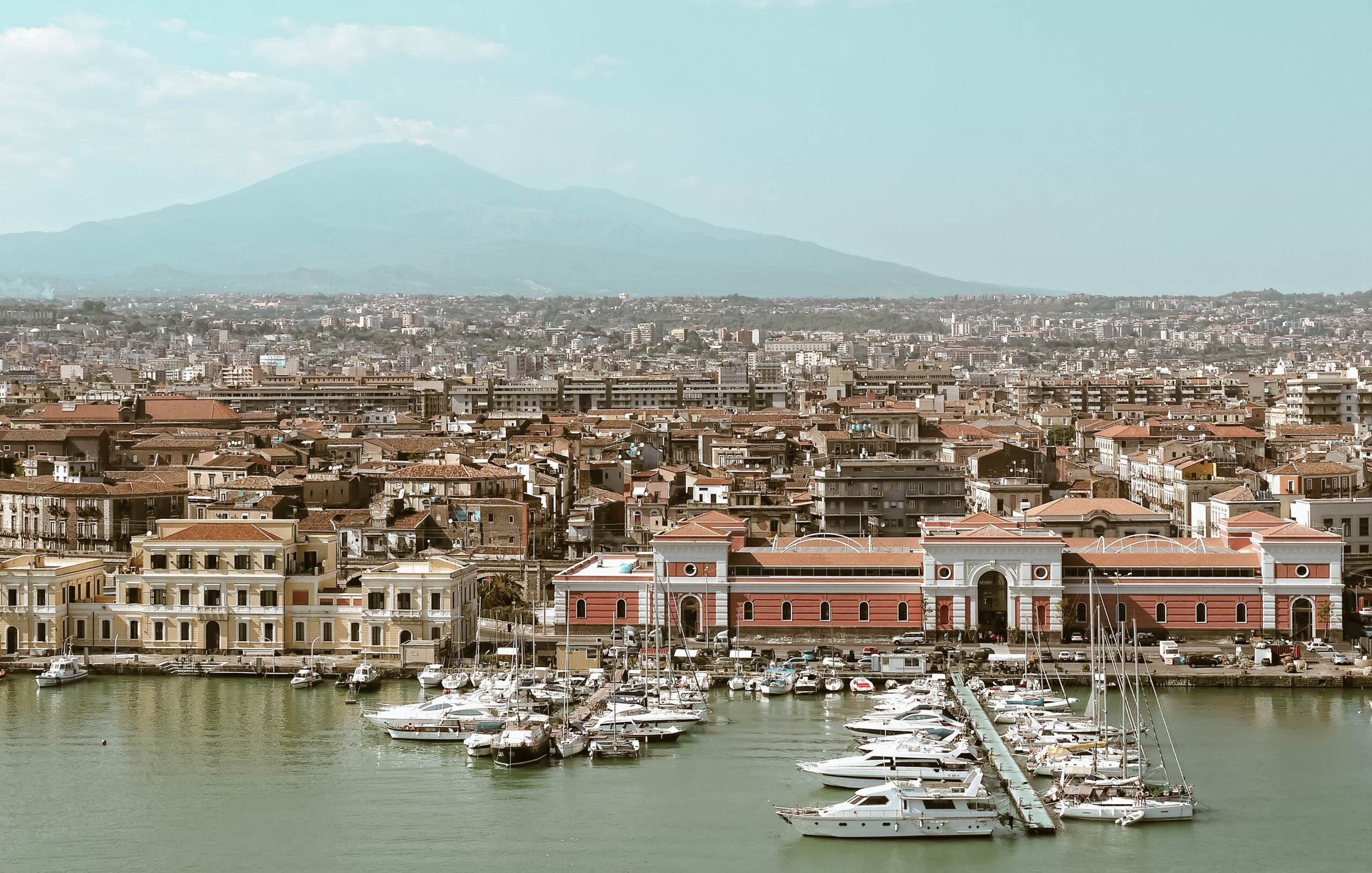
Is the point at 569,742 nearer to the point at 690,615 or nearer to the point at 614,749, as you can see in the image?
the point at 614,749

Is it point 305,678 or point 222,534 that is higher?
point 222,534

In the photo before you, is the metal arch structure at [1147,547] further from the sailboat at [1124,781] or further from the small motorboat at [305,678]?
the small motorboat at [305,678]

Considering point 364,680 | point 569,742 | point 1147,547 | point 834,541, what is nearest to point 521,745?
point 569,742

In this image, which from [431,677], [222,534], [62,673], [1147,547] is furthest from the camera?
[1147,547]

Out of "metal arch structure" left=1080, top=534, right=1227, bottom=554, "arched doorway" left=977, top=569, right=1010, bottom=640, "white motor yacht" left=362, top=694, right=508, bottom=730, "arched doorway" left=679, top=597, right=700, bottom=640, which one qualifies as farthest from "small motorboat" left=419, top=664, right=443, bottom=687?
"metal arch structure" left=1080, top=534, right=1227, bottom=554

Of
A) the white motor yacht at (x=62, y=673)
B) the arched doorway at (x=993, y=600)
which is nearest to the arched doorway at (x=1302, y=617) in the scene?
the arched doorway at (x=993, y=600)
